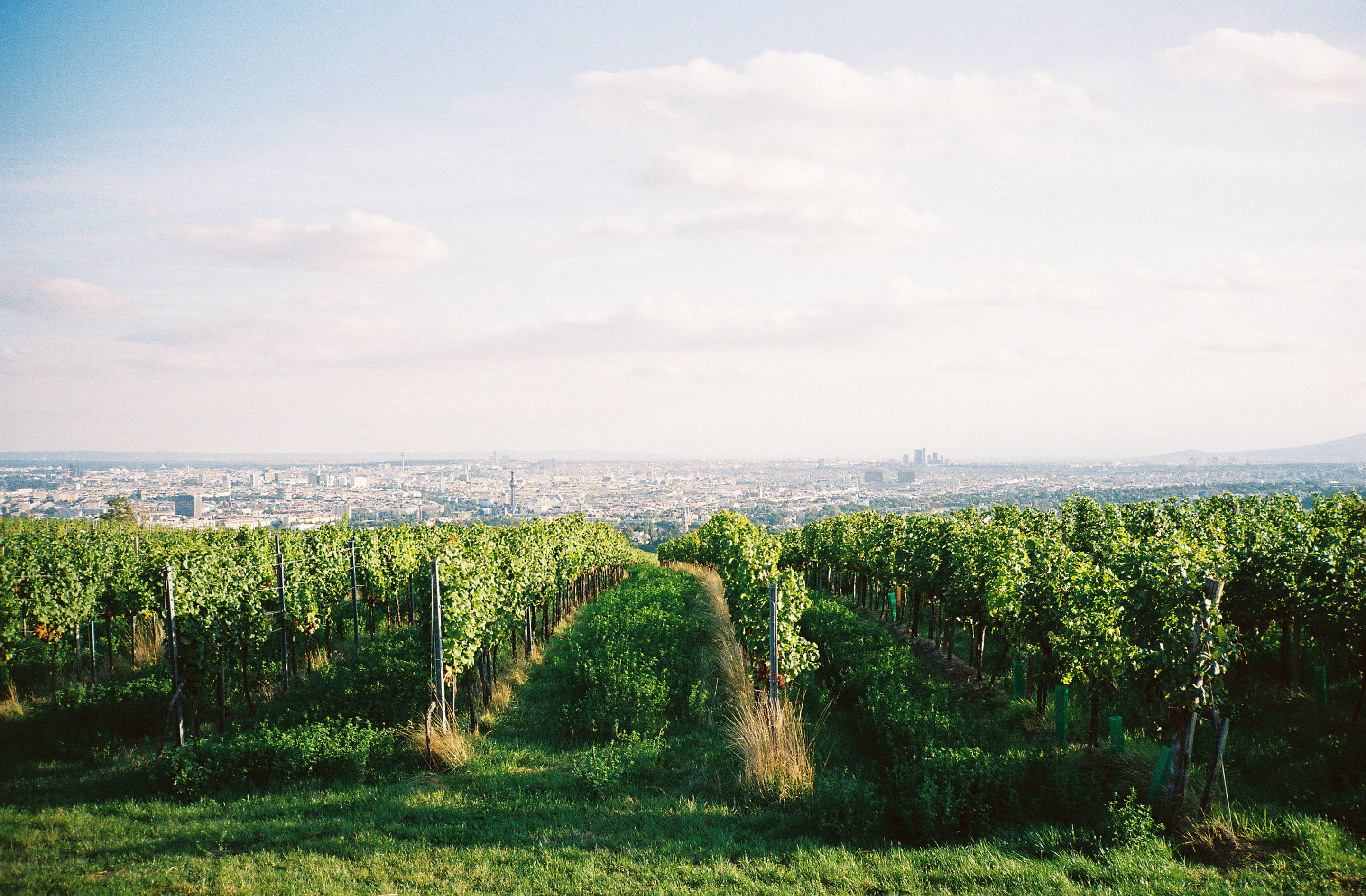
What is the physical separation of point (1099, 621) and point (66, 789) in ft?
49.9

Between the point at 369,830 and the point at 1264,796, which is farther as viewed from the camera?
the point at 1264,796

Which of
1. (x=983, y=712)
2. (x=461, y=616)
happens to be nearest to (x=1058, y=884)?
(x=983, y=712)

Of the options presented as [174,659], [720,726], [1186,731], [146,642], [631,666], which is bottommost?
[720,726]

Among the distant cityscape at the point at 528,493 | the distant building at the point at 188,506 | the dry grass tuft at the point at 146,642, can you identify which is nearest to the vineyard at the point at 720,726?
the dry grass tuft at the point at 146,642

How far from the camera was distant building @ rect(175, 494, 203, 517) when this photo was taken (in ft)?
269

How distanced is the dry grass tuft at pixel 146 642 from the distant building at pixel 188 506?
77910 millimetres

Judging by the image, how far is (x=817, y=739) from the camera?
10.8m

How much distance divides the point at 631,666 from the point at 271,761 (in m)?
6.13

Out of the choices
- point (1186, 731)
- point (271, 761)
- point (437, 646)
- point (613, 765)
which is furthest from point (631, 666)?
point (1186, 731)

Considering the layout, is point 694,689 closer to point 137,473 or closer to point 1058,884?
point 1058,884

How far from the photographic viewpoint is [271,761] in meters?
9.41

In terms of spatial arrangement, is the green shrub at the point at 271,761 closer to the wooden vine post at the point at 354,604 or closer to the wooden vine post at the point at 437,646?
the wooden vine post at the point at 437,646

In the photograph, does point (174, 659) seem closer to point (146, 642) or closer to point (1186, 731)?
point (146, 642)

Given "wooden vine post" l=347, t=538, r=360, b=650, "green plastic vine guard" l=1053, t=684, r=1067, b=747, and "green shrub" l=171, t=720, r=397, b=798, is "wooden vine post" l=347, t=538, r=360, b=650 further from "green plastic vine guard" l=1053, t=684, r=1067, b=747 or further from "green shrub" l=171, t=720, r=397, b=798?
"green plastic vine guard" l=1053, t=684, r=1067, b=747
